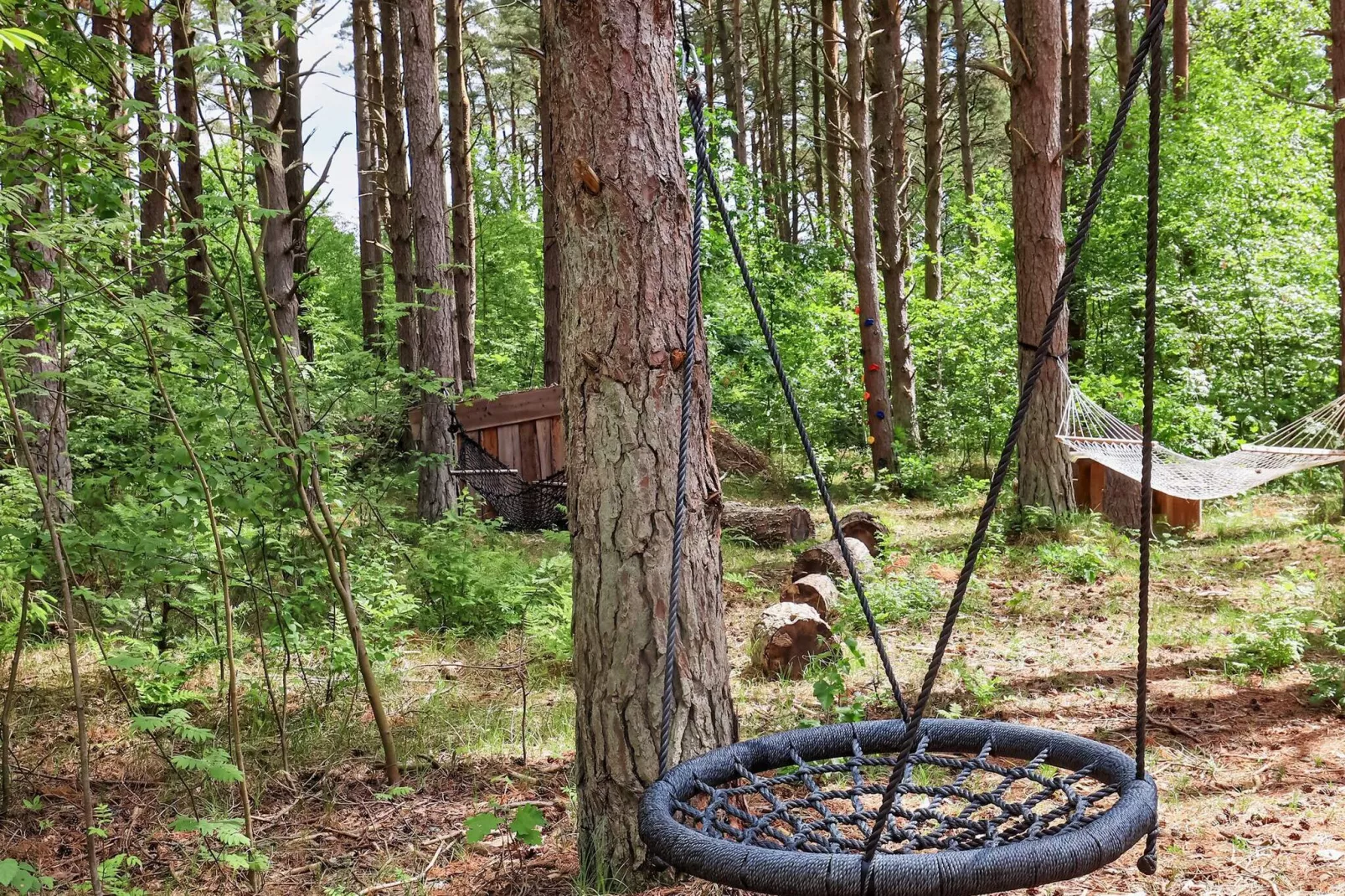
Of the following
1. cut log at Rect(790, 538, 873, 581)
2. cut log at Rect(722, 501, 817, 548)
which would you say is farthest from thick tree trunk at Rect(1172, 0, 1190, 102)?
cut log at Rect(790, 538, 873, 581)

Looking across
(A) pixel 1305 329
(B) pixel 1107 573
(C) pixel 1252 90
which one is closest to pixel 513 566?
(B) pixel 1107 573

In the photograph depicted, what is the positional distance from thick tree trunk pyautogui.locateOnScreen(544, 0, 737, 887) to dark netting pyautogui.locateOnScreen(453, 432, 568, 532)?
5.33 metres

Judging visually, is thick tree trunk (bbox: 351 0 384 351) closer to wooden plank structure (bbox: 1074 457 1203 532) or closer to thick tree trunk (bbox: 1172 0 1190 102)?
wooden plank structure (bbox: 1074 457 1203 532)

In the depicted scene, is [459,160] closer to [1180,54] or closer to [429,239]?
[429,239]

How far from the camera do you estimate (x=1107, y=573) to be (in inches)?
225

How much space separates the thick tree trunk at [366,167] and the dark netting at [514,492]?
4.76 meters

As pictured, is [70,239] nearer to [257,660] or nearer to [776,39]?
[257,660]

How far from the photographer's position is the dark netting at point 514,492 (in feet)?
25.6

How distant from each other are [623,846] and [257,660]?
2.43 metres

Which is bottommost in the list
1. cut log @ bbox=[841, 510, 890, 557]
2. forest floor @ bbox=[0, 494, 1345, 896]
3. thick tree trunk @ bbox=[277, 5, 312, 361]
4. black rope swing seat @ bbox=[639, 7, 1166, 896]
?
forest floor @ bbox=[0, 494, 1345, 896]

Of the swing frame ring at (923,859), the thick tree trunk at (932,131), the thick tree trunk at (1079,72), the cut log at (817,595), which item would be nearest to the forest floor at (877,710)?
the cut log at (817,595)

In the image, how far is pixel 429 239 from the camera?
7.13m

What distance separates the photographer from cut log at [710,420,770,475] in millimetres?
10781

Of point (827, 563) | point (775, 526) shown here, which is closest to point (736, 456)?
point (775, 526)
